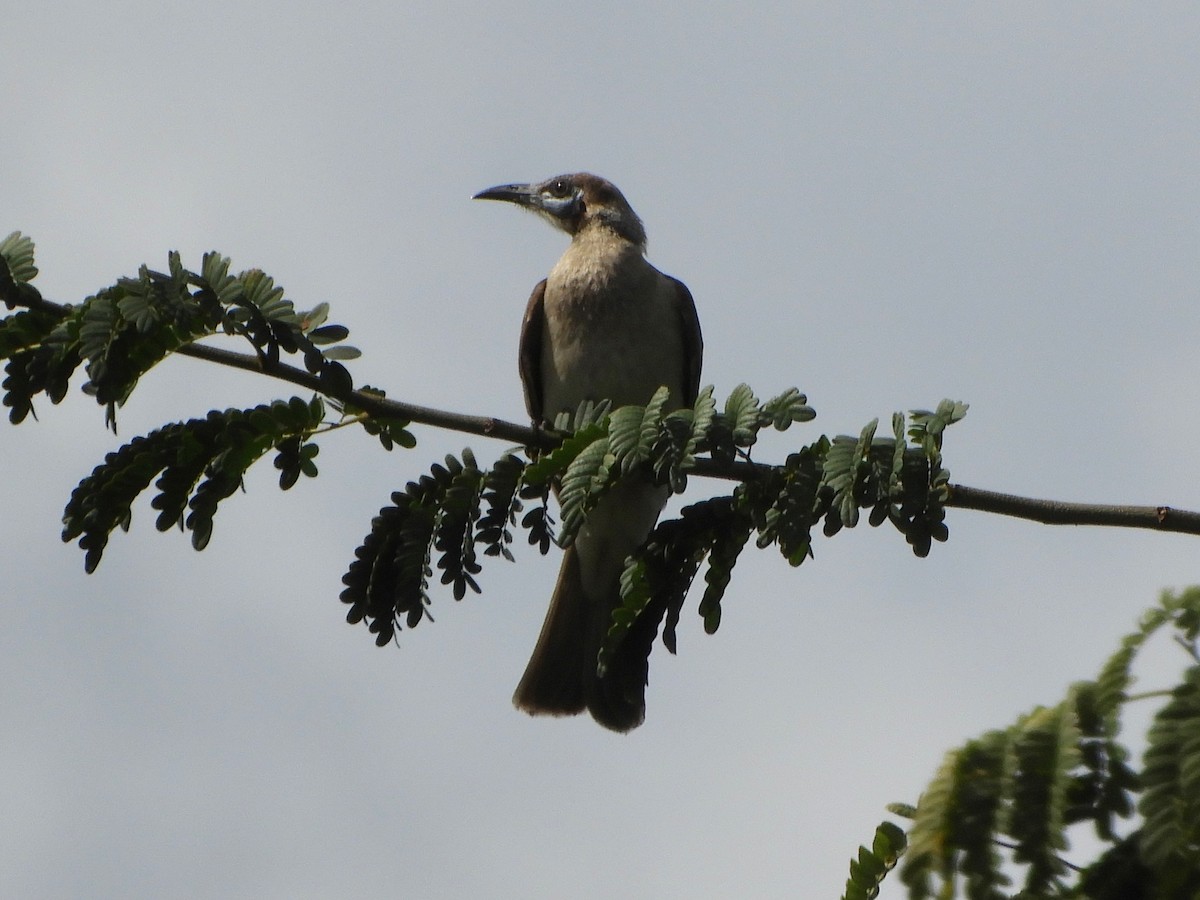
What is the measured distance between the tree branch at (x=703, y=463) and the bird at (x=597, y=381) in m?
3.01

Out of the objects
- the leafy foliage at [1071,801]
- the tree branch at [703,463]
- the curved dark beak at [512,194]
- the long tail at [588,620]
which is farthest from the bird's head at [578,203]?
the leafy foliage at [1071,801]

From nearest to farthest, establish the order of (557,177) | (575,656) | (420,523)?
(420,523), (575,656), (557,177)

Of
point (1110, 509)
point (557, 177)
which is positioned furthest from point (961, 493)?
point (557, 177)

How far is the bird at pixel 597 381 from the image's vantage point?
7.64 m

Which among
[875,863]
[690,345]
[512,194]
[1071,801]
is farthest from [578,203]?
[1071,801]

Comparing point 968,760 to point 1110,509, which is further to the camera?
point 1110,509

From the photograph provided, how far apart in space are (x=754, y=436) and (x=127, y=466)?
1633 millimetres

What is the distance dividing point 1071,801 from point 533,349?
5.99m

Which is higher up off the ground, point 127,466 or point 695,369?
point 695,369

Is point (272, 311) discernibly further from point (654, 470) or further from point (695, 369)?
point (695, 369)

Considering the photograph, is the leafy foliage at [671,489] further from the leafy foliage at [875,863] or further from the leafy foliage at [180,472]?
the leafy foliage at [875,863]

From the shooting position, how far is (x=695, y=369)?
329 inches

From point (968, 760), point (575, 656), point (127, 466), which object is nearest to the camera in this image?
point (968, 760)

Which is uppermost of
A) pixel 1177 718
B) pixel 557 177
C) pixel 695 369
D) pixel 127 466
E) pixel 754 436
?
pixel 557 177
